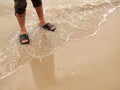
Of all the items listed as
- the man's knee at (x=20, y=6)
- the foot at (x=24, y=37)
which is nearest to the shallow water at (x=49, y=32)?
the foot at (x=24, y=37)

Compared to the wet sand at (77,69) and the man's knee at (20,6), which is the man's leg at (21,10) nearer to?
the man's knee at (20,6)

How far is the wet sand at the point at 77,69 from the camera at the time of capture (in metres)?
2.50

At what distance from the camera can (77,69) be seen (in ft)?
8.81

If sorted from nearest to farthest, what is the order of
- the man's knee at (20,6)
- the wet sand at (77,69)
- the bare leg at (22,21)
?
the wet sand at (77,69), the man's knee at (20,6), the bare leg at (22,21)

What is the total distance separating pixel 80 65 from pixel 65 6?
151cm

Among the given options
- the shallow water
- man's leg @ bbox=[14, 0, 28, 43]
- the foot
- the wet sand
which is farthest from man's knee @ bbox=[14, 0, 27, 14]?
the wet sand

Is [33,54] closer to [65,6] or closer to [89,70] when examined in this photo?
[89,70]

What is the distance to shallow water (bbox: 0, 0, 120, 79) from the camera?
297cm

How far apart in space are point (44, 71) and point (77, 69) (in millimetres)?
365

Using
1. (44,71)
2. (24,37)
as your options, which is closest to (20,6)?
(24,37)

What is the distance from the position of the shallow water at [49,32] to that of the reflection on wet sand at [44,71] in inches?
4.0

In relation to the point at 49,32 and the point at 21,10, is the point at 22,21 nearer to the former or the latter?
the point at 21,10

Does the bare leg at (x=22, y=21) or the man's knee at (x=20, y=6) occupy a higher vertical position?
the man's knee at (x=20, y=6)

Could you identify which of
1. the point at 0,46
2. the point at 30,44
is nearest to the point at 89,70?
the point at 30,44
